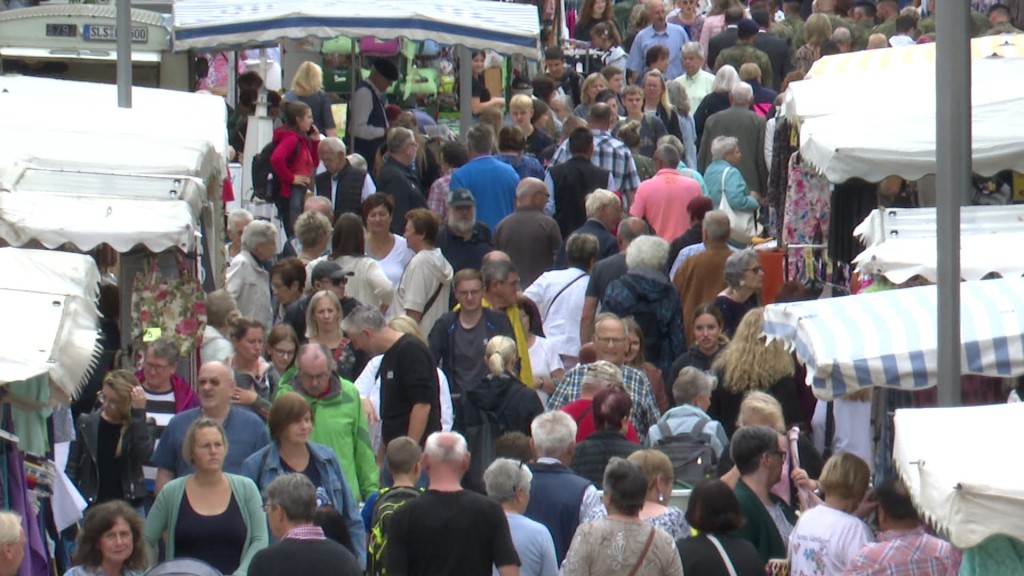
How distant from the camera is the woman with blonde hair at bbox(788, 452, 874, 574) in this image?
9688 mm

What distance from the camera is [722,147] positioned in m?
18.3

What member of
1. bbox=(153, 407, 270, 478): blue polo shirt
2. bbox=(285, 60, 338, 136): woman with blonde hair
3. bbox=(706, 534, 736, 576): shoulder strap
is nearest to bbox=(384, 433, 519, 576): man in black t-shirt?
bbox=(706, 534, 736, 576): shoulder strap

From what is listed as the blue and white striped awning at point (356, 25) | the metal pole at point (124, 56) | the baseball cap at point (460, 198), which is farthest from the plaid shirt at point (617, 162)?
the metal pole at point (124, 56)

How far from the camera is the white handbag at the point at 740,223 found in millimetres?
17594

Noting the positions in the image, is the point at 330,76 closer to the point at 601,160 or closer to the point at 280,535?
the point at 601,160

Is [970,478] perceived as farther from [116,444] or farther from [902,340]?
[116,444]

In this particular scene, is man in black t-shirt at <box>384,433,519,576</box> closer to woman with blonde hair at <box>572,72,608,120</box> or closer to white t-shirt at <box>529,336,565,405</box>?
white t-shirt at <box>529,336,565,405</box>

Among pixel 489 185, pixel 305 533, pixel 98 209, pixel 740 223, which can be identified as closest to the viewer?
pixel 305 533

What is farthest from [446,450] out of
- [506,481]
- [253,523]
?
[253,523]

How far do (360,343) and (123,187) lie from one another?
5.71 ft

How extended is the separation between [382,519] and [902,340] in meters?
2.38

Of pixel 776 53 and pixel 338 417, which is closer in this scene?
pixel 338 417

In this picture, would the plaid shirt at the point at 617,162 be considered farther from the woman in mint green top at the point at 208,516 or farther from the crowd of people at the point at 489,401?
the woman in mint green top at the point at 208,516

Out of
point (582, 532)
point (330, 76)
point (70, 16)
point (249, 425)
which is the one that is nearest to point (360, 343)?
point (249, 425)
